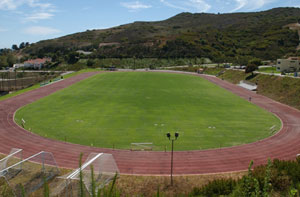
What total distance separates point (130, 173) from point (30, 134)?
15.2m

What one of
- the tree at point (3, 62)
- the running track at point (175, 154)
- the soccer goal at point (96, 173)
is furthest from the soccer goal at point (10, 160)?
the tree at point (3, 62)

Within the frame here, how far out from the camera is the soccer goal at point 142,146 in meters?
24.5

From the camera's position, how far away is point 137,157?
22.9 meters

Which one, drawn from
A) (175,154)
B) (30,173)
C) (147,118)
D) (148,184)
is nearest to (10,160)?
(30,173)

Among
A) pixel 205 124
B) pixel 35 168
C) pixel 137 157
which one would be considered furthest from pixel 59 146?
pixel 205 124

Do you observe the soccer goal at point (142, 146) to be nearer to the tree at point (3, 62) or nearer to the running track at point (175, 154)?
the running track at point (175, 154)

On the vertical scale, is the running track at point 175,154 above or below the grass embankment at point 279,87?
below

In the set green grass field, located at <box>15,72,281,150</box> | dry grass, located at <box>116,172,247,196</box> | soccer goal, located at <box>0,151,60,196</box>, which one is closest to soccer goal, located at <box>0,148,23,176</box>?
soccer goal, located at <box>0,151,60,196</box>

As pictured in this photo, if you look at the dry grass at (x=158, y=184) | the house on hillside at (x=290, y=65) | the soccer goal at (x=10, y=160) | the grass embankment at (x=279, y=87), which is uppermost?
the house on hillside at (x=290, y=65)

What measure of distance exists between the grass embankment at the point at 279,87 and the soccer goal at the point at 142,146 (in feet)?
104

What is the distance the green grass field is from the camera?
27.6 metres

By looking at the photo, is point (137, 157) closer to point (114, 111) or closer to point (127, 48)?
point (114, 111)

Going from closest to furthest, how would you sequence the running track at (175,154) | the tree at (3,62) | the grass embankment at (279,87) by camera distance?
the running track at (175,154)
the grass embankment at (279,87)
the tree at (3,62)

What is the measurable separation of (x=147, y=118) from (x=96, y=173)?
17.4m
